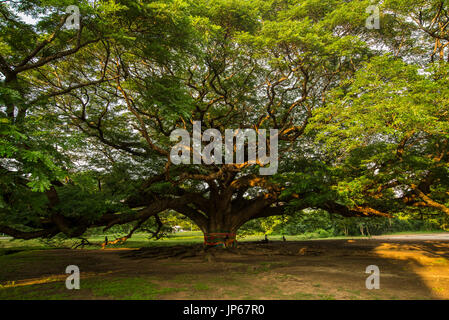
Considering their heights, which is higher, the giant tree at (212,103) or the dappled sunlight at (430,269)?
the giant tree at (212,103)

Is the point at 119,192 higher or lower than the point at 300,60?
lower

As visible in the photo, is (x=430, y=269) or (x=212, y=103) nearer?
(x=430, y=269)

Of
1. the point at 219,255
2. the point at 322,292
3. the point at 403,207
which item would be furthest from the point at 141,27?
the point at 403,207

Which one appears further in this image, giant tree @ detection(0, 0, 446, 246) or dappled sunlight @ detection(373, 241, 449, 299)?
giant tree @ detection(0, 0, 446, 246)

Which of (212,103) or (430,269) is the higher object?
(212,103)

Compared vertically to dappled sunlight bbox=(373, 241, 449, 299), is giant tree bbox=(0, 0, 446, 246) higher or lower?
higher

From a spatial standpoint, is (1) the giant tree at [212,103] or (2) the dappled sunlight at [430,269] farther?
(1) the giant tree at [212,103]
